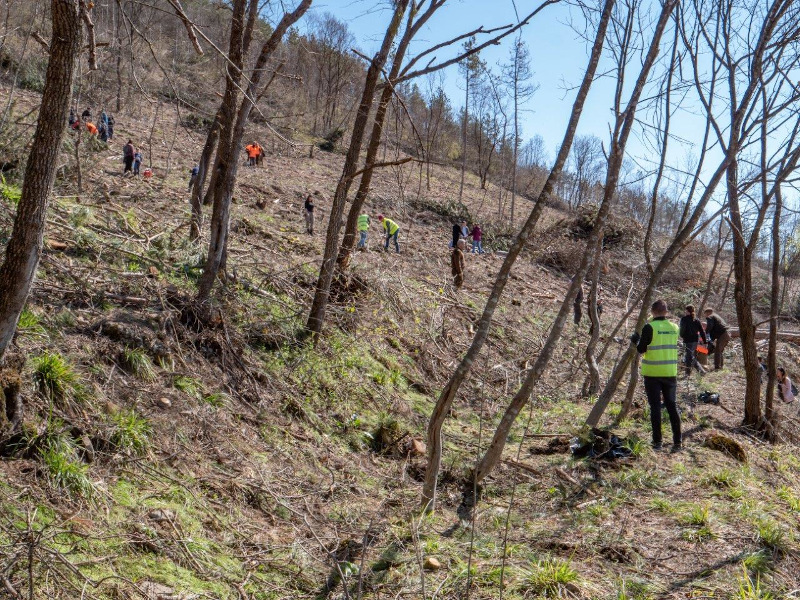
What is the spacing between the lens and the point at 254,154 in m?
23.8

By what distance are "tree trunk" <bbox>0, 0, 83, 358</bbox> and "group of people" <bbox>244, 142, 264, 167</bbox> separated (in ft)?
66.6

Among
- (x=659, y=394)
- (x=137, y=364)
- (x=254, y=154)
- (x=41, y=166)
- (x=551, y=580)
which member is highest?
(x=254, y=154)

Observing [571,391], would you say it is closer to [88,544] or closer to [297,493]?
[297,493]

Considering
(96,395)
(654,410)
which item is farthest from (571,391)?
(96,395)

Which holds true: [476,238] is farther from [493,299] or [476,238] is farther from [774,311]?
[493,299]

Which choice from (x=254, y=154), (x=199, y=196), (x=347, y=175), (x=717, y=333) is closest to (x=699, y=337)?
(x=717, y=333)

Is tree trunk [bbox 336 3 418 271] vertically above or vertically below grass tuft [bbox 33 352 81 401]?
above

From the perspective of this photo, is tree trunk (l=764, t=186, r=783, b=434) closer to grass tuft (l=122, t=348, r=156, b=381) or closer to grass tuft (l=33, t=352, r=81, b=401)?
grass tuft (l=122, t=348, r=156, b=381)

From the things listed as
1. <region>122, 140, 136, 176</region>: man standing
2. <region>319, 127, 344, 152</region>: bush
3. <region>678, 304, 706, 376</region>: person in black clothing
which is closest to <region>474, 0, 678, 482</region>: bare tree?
<region>678, 304, 706, 376</region>: person in black clothing

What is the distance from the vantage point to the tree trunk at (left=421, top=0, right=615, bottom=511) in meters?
5.54

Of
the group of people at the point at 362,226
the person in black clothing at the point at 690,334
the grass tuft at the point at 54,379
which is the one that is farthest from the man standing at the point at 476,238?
the grass tuft at the point at 54,379

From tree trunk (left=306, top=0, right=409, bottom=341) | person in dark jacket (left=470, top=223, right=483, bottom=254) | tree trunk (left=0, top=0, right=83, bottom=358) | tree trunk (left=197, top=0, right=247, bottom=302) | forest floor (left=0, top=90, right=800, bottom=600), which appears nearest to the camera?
tree trunk (left=0, top=0, right=83, bottom=358)

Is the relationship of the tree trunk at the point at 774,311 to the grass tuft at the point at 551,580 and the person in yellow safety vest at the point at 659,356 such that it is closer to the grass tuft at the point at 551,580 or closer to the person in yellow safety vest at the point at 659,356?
the person in yellow safety vest at the point at 659,356

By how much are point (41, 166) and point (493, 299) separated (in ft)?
11.6
